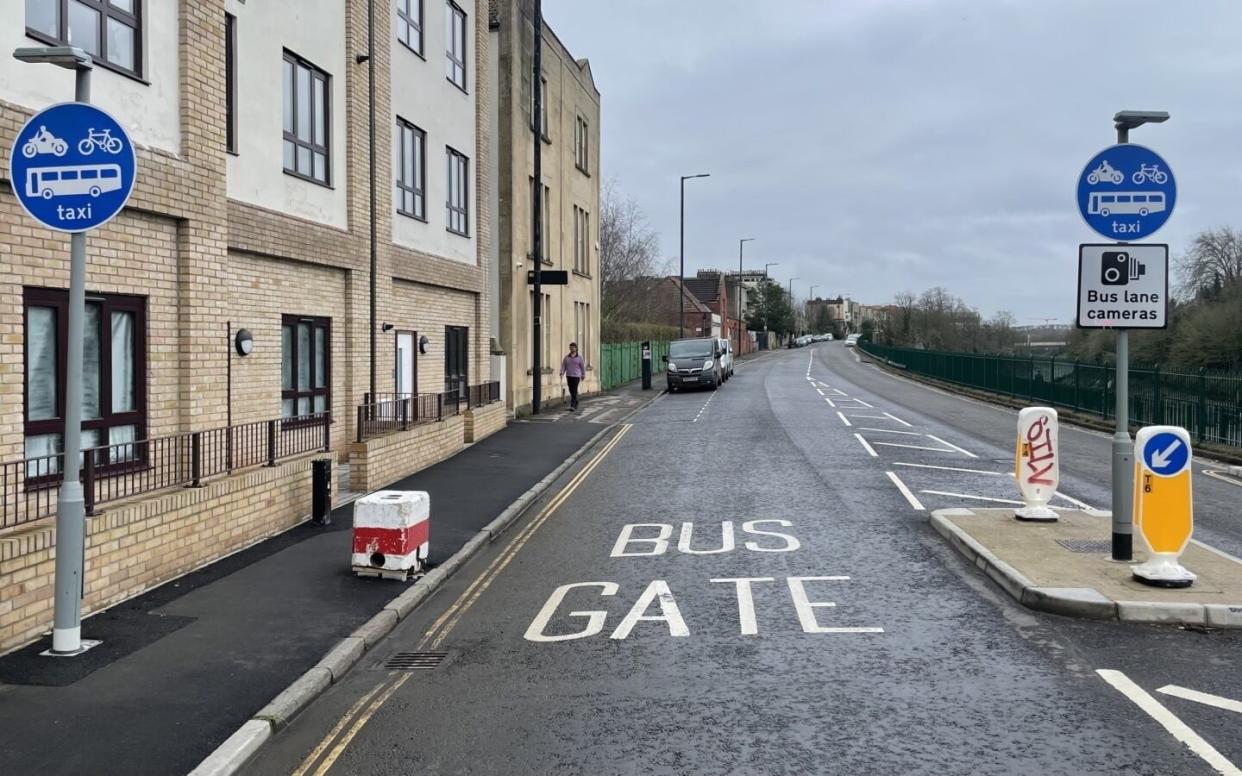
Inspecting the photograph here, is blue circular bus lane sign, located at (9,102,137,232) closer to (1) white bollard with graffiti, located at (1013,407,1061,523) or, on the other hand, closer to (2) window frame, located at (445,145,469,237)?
(1) white bollard with graffiti, located at (1013,407,1061,523)

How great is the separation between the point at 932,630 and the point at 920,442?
1345 cm

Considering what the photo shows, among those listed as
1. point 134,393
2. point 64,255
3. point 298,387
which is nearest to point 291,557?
point 134,393

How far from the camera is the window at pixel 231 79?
1202cm

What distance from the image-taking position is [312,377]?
1442 centimetres

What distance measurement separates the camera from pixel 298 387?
14008 mm

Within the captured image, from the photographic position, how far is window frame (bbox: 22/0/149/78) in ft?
28.8

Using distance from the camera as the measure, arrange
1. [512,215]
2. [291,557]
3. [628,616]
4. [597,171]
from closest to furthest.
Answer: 1. [628,616]
2. [291,557]
3. [512,215]
4. [597,171]

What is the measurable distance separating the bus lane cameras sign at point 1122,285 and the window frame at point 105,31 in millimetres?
9051

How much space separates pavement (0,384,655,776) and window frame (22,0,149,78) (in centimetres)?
476

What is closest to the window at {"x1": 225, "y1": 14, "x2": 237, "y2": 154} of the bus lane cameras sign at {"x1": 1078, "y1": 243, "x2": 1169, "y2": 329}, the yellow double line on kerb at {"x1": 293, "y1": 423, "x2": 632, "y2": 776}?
the yellow double line on kerb at {"x1": 293, "y1": 423, "x2": 632, "y2": 776}

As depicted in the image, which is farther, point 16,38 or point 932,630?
point 16,38

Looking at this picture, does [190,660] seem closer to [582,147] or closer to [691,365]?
[582,147]

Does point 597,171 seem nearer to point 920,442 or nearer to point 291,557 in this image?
point 920,442

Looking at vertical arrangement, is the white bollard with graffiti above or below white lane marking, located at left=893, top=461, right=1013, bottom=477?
above
